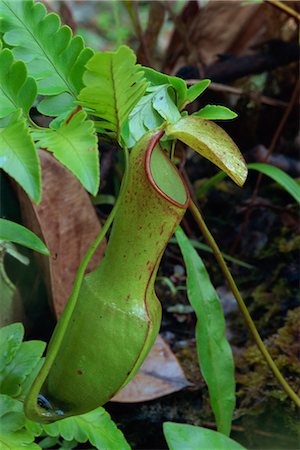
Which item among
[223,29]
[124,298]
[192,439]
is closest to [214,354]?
[192,439]

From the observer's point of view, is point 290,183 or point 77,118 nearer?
point 77,118

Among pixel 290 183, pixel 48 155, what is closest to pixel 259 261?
pixel 290 183

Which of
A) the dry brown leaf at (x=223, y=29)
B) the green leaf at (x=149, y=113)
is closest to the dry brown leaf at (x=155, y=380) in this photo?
the green leaf at (x=149, y=113)

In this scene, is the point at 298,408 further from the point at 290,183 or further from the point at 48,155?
the point at 48,155

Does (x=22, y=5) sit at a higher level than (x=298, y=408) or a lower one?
higher

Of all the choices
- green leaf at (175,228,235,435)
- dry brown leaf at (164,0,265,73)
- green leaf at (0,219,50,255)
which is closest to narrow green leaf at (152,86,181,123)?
green leaf at (0,219,50,255)

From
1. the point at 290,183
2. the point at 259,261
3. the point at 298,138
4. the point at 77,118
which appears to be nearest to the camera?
the point at 77,118

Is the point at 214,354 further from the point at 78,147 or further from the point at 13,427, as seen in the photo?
the point at 78,147

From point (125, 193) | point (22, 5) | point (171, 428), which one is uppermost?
point (22, 5)
